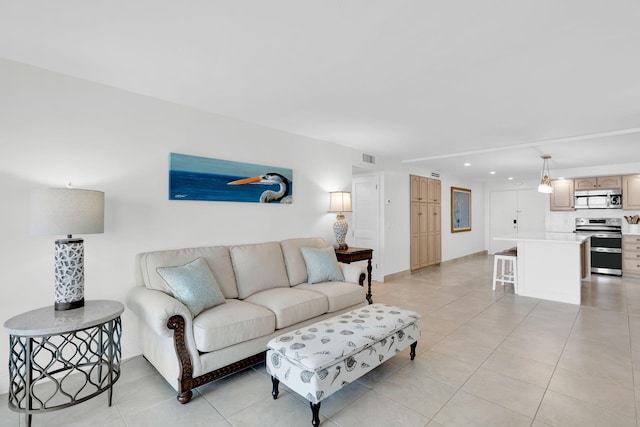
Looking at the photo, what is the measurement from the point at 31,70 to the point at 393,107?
2998 millimetres

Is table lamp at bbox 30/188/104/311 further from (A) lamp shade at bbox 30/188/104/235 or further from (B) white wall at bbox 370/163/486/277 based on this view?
(B) white wall at bbox 370/163/486/277

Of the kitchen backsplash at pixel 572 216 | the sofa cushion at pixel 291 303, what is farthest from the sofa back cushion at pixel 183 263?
the kitchen backsplash at pixel 572 216

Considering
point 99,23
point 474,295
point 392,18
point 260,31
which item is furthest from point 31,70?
point 474,295

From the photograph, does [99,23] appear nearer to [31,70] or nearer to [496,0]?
[31,70]

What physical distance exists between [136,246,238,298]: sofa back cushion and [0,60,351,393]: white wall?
17cm

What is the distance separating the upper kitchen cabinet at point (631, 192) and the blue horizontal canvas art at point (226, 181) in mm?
6927

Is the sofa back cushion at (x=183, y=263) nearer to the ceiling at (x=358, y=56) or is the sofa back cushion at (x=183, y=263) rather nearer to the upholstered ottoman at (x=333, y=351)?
the upholstered ottoman at (x=333, y=351)

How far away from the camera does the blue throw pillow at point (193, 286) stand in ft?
7.90

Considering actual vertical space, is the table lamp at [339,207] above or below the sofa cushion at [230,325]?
above

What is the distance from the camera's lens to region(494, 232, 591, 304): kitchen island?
4.37 m

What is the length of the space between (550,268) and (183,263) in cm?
492

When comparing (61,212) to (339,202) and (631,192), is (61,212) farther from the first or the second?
(631,192)

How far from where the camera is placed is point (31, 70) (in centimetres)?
233

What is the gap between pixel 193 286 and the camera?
2.47 metres
